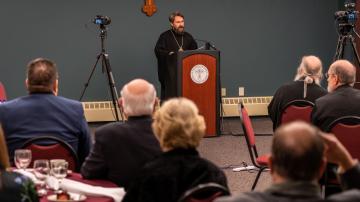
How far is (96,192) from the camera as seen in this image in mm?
2908

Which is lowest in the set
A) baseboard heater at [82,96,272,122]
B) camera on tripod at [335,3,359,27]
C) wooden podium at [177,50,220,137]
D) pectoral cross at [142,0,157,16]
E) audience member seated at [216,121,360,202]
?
baseboard heater at [82,96,272,122]

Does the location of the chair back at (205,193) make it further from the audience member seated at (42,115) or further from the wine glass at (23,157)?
the audience member seated at (42,115)

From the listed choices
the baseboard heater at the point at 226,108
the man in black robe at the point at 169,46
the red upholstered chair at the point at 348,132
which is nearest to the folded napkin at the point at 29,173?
the red upholstered chair at the point at 348,132

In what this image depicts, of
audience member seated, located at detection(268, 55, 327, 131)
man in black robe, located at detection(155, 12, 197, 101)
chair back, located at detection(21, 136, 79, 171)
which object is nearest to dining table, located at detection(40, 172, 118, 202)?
chair back, located at detection(21, 136, 79, 171)

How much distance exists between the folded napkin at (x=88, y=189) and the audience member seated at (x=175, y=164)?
0.27 m

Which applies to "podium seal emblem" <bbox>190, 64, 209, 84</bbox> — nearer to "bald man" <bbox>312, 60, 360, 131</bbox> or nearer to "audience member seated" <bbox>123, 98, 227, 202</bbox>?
"bald man" <bbox>312, 60, 360, 131</bbox>

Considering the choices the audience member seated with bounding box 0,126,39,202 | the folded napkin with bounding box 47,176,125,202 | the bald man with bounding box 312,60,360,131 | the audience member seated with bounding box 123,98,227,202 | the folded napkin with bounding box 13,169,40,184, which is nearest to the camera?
the audience member seated with bounding box 0,126,39,202

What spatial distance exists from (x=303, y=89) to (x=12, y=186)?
3.33 m

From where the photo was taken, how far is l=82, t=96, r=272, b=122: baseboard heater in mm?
9266

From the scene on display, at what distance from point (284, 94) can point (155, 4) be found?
4.49 metres

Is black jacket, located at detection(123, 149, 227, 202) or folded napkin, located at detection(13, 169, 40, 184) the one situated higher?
black jacket, located at detection(123, 149, 227, 202)

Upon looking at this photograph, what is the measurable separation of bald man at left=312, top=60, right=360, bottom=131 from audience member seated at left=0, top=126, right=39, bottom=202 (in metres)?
2.35

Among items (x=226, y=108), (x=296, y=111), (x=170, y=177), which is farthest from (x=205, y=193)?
(x=226, y=108)

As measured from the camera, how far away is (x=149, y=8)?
367 inches
